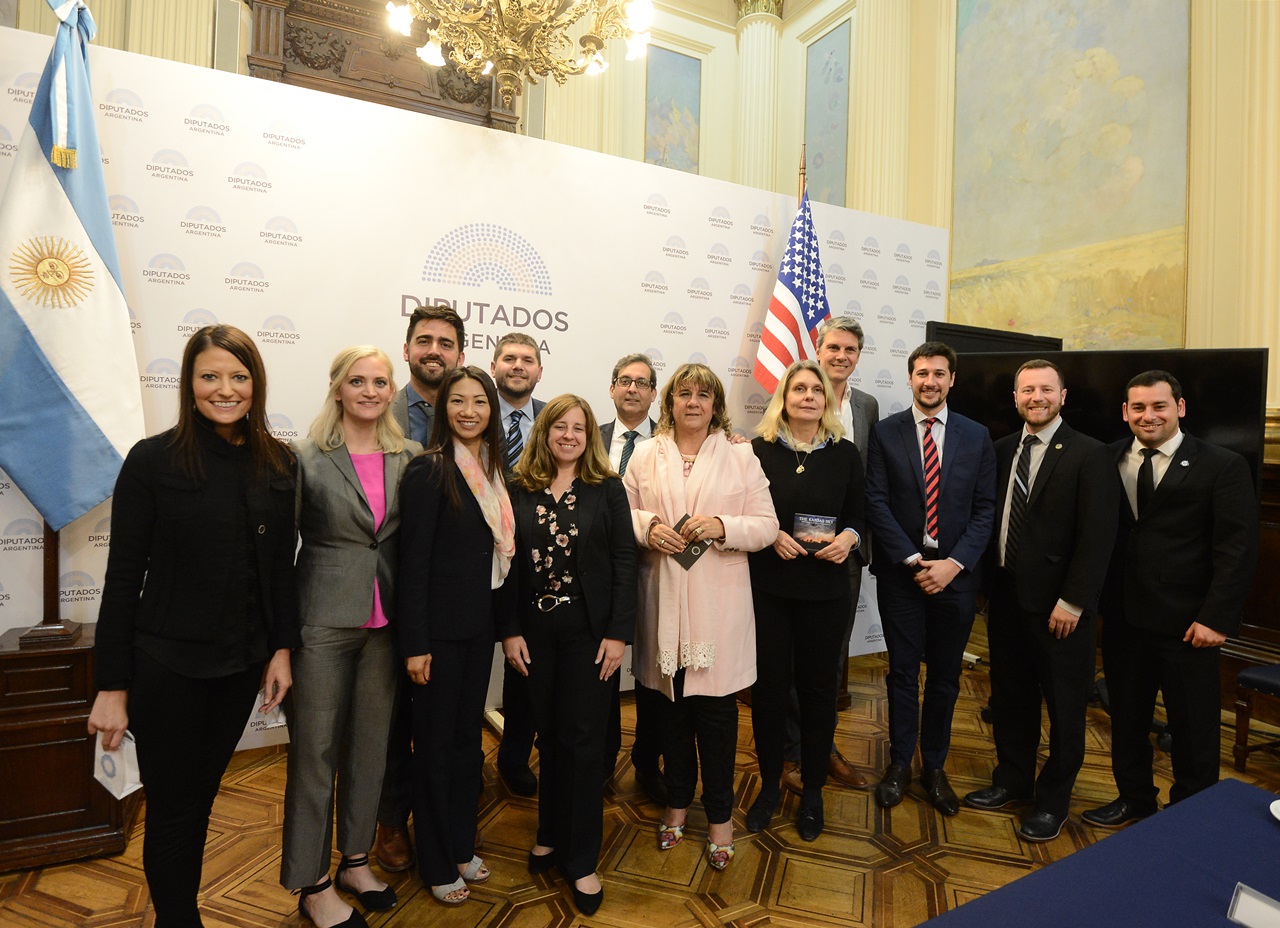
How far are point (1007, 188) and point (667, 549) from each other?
16.2ft

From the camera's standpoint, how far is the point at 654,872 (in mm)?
2420

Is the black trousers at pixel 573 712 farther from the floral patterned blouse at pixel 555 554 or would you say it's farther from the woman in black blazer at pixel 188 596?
the woman in black blazer at pixel 188 596

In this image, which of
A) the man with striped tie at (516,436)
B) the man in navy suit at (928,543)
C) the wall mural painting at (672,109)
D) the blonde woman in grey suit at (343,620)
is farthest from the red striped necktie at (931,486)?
the wall mural painting at (672,109)

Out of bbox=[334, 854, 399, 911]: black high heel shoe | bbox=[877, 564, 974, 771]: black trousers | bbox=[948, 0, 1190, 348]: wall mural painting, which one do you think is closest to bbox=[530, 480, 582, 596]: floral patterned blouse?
bbox=[334, 854, 399, 911]: black high heel shoe

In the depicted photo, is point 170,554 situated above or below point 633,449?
below

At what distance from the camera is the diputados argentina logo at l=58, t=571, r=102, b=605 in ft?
9.33

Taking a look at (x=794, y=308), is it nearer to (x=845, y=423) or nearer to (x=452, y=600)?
(x=845, y=423)

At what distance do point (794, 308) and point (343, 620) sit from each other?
3162 millimetres

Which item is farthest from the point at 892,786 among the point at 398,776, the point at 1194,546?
the point at 398,776

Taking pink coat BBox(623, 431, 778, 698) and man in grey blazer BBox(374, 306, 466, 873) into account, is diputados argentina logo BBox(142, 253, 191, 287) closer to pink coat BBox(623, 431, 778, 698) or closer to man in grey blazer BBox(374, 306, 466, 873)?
man in grey blazer BBox(374, 306, 466, 873)

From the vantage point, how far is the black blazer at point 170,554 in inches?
65.5

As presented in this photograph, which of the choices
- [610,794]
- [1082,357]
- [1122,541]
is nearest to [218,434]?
[610,794]

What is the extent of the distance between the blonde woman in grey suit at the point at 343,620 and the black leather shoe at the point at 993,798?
2.33m

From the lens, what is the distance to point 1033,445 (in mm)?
2855
